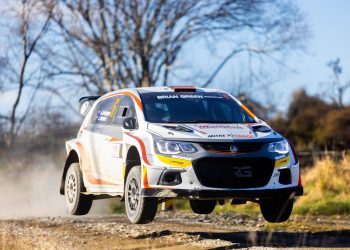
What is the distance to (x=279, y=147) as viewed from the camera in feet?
34.9

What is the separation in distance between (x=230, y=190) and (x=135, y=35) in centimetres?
2183

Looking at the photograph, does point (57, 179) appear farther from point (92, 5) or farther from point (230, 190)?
point (230, 190)

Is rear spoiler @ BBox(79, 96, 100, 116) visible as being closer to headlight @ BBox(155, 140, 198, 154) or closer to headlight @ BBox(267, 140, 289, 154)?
headlight @ BBox(155, 140, 198, 154)

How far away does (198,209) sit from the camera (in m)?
13.1

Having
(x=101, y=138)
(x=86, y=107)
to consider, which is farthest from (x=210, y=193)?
(x=86, y=107)

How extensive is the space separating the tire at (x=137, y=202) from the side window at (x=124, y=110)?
0.97 m

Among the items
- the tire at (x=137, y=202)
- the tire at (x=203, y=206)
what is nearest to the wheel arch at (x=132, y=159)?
the tire at (x=137, y=202)

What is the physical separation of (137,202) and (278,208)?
6.45ft

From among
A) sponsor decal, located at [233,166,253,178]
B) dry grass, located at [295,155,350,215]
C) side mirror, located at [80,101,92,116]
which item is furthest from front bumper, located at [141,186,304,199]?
dry grass, located at [295,155,350,215]

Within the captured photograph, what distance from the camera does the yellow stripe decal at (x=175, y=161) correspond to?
1013 cm

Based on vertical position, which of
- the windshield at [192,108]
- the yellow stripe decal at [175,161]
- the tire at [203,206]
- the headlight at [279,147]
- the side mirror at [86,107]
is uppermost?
the side mirror at [86,107]

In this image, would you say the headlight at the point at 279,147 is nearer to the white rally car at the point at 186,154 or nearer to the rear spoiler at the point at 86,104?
the white rally car at the point at 186,154

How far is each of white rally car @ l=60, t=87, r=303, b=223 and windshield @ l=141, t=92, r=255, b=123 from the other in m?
0.01

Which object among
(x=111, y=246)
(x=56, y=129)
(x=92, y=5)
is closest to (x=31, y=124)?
(x=56, y=129)
